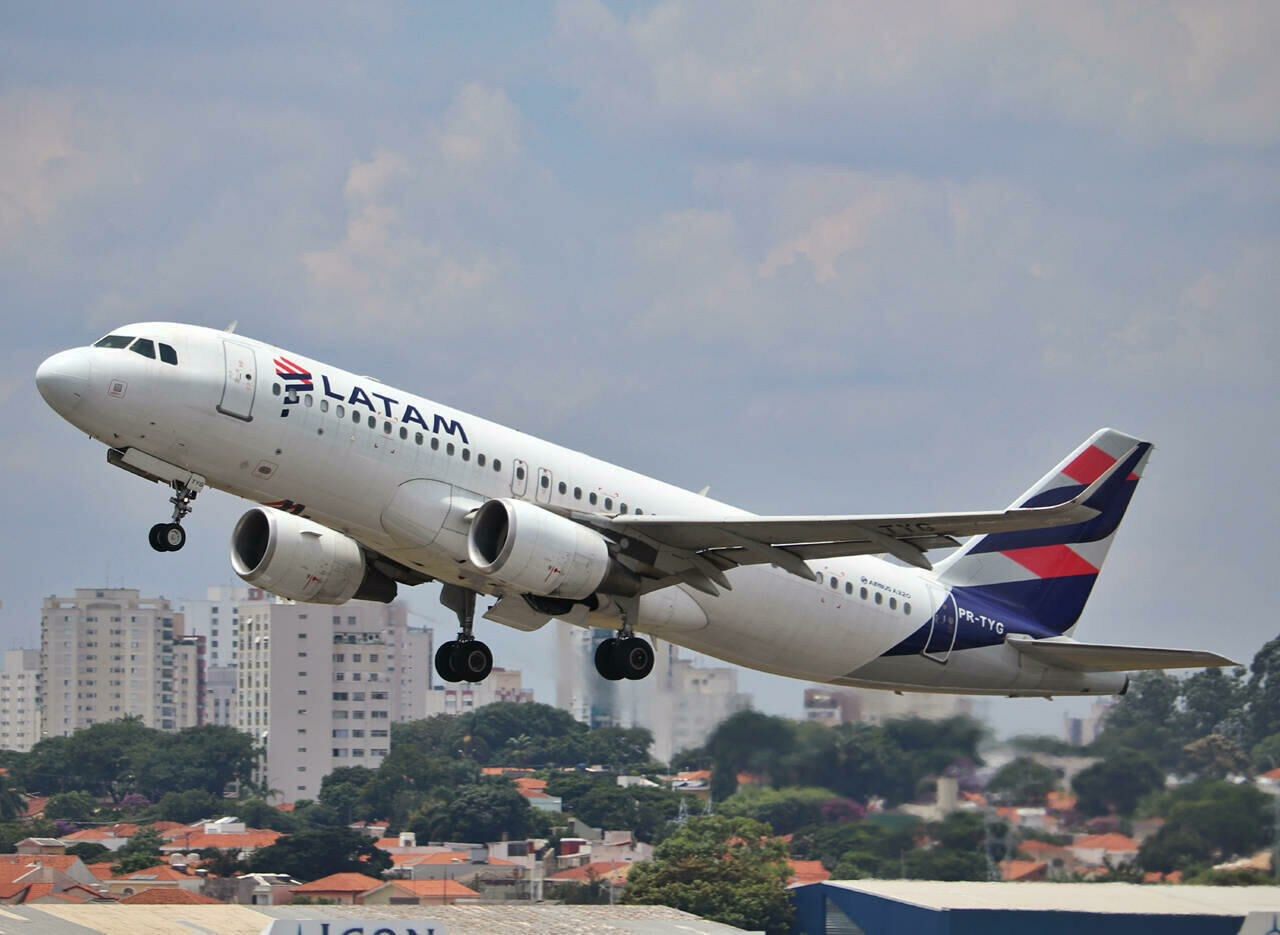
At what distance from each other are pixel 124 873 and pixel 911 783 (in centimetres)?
3433

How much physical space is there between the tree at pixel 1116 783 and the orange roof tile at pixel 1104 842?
62 centimetres

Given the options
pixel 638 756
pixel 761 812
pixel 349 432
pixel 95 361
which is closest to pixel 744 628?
pixel 349 432

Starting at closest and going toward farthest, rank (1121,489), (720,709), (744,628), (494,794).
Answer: (744,628)
(1121,489)
(720,709)
(494,794)

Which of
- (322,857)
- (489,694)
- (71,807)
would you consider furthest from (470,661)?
(489,694)

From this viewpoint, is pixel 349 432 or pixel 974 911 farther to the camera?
pixel 974 911

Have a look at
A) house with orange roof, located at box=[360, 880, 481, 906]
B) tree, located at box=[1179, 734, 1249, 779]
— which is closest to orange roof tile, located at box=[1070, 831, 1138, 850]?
tree, located at box=[1179, 734, 1249, 779]

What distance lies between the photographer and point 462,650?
35781 mm

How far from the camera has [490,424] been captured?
32.6 meters

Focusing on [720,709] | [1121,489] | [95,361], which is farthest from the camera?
[720,709]

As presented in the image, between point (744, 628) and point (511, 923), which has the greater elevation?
point (744, 628)

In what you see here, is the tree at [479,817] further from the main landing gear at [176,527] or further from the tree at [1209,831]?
the main landing gear at [176,527]

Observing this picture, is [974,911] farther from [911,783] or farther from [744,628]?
Answer: [744,628]

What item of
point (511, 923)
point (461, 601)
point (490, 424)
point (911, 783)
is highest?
point (490, 424)

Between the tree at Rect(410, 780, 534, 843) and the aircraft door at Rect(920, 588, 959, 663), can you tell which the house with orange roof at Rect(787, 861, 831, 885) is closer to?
the aircraft door at Rect(920, 588, 959, 663)
